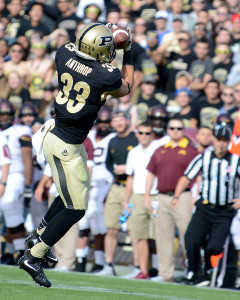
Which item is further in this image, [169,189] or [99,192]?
[99,192]

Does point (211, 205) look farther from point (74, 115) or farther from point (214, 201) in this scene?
point (74, 115)

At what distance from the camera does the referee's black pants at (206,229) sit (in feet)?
31.1

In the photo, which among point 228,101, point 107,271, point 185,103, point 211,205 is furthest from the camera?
point 185,103

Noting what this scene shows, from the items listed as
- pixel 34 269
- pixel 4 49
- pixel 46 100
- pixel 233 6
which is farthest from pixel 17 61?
pixel 34 269

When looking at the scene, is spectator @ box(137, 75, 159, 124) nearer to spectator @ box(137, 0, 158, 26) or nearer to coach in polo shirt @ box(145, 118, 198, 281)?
coach in polo shirt @ box(145, 118, 198, 281)

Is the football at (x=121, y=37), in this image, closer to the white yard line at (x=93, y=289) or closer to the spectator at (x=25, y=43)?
the white yard line at (x=93, y=289)

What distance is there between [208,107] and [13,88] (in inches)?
156

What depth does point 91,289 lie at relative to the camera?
7516 mm

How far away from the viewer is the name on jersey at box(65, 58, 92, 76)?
21.0 ft

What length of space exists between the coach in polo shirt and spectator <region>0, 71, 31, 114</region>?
167 inches

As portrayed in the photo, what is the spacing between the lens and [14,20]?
55.2 ft

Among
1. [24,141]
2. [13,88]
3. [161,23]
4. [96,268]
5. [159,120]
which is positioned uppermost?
[161,23]

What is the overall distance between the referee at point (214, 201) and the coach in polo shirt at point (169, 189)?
0.47m

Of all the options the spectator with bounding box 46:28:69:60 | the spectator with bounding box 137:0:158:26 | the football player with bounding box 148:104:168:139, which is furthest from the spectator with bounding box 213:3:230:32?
the football player with bounding box 148:104:168:139
